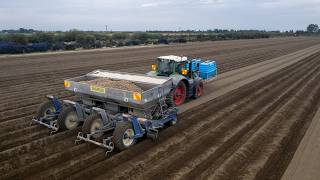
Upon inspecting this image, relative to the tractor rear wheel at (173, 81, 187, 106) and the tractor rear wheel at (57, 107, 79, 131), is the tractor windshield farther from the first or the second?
the tractor rear wheel at (57, 107, 79, 131)

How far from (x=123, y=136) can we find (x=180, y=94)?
201 inches

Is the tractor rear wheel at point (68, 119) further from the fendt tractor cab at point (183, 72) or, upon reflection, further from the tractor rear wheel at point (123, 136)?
the fendt tractor cab at point (183, 72)

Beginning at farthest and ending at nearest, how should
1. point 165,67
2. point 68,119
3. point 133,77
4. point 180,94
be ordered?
1. point 165,67
2. point 180,94
3. point 133,77
4. point 68,119

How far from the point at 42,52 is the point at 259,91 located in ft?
95.2

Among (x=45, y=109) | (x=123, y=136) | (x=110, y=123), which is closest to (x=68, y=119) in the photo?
(x=45, y=109)

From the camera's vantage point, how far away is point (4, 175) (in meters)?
6.79

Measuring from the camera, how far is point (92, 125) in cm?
Result: 877

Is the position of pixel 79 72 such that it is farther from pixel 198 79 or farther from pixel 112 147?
pixel 112 147

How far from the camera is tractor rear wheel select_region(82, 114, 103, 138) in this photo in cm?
864

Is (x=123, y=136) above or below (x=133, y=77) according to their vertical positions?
below

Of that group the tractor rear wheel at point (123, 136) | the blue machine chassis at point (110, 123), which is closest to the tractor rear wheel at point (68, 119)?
the blue machine chassis at point (110, 123)

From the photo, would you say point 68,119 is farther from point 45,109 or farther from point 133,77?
point 133,77

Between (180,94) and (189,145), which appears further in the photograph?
(180,94)

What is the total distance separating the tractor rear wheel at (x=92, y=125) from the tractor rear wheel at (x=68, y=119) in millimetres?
965
